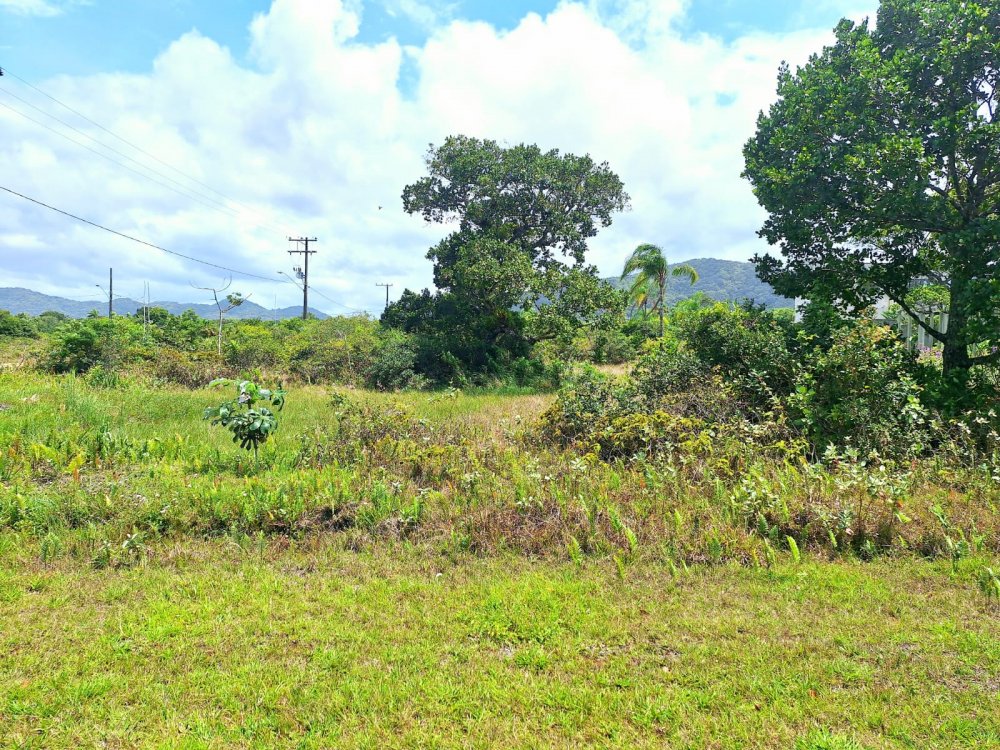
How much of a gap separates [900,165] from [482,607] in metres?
8.97

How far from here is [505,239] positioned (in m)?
19.5

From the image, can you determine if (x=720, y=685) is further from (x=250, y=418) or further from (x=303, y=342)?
(x=303, y=342)

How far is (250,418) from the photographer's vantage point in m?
6.56

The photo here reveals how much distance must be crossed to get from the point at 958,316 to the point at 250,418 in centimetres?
1098

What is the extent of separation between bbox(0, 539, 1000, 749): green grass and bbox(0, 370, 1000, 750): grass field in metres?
0.02

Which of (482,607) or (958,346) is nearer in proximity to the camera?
(482,607)

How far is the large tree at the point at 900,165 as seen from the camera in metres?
8.03

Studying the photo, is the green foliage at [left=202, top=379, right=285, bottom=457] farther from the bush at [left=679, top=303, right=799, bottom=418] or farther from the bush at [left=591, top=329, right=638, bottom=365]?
the bush at [left=591, top=329, right=638, bottom=365]

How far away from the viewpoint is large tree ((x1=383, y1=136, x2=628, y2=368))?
57.2 feet

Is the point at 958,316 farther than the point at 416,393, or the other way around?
the point at 416,393

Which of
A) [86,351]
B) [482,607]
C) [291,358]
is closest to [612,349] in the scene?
[291,358]

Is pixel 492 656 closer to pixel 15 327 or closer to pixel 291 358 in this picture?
pixel 291 358

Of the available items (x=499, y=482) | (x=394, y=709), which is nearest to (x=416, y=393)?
(x=499, y=482)

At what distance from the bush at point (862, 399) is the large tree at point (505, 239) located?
1025cm
